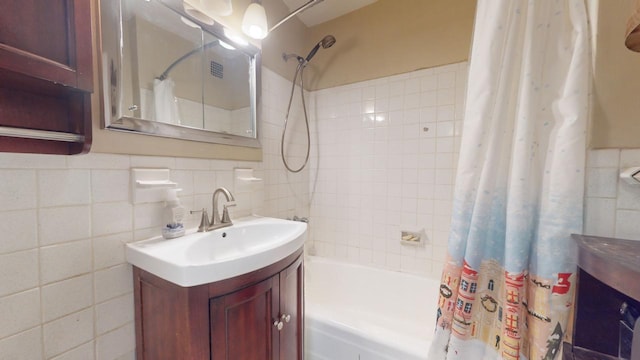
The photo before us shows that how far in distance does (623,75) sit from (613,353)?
2.45 ft

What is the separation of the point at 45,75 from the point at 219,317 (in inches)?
28.4

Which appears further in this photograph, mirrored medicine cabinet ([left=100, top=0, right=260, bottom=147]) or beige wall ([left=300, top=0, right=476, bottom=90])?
beige wall ([left=300, top=0, right=476, bottom=90])

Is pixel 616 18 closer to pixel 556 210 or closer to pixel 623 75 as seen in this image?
pixel 623 75

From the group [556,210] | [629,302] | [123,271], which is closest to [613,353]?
[629,302]

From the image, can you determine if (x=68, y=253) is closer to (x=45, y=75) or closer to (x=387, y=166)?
(x=45, y=75)

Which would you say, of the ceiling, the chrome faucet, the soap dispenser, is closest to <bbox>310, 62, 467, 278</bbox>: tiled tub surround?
the ceiling

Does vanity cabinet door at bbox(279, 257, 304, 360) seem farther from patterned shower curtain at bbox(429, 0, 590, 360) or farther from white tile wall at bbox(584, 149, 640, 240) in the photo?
white tile wall at bbox(584, 149, 640, 240)

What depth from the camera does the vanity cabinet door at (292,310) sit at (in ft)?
2.83

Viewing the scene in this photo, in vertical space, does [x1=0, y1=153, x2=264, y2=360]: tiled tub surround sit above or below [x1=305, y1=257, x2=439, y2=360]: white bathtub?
above

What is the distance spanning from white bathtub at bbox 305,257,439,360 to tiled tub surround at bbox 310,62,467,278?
0.34 feet

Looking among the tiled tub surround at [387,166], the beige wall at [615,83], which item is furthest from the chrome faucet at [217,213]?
the beige wall at [615,83]

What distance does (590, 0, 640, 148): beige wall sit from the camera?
619mm

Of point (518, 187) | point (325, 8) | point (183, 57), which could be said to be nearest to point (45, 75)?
point (183, 57)

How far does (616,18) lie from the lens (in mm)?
626
